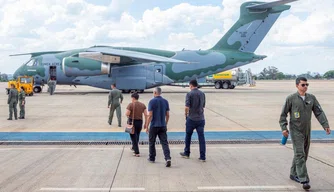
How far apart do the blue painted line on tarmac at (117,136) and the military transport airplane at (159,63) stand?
19.2 meters

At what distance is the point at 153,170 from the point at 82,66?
24.6 metres

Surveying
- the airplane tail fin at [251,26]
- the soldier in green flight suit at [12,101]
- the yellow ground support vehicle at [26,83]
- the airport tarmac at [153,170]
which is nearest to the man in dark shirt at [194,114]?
the airport tarmac at [153,170]

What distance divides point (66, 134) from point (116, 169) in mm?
4928

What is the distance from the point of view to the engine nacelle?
30766 mm

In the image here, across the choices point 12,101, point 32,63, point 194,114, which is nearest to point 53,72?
point 32,63

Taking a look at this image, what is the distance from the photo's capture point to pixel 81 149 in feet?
31.5

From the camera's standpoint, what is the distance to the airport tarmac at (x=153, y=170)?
6.30 metres

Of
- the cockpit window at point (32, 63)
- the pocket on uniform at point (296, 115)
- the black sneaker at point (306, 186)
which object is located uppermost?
the cockpit window at point (32, 63)

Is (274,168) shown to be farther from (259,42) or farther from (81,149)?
(259,42)

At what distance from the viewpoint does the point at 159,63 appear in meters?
32.9

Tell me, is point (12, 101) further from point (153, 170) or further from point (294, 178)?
point (294, 178)

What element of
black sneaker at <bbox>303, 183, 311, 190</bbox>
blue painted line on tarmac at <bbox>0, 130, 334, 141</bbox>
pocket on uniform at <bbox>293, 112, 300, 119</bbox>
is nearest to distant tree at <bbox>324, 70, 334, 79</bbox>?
blue painted line on tarmac at <bbox>0, 130, 334, 141</bbox>

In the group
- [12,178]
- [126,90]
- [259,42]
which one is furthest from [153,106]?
[259,42]

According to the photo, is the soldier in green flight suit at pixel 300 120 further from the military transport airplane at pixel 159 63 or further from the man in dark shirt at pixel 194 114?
the military transport airplane at pixel 159 63
